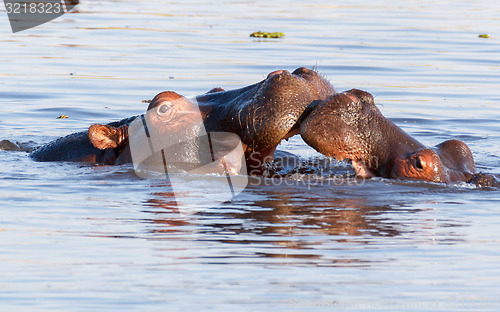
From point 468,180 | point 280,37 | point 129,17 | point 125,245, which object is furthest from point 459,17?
point 125,245

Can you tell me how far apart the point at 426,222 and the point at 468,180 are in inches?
41.8

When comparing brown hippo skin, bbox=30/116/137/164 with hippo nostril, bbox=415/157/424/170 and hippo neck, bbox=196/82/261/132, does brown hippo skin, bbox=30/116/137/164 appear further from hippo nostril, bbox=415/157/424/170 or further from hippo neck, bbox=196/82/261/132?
hippo nostril, bbox=415/157/424/170

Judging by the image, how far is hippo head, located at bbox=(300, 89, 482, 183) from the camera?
20.2 ft

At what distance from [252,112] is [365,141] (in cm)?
83

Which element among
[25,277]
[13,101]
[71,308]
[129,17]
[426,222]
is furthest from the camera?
[129,17]

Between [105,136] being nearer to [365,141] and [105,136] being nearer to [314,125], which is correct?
[314,125]

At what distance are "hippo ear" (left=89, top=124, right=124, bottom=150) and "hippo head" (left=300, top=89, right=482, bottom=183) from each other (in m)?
1.78

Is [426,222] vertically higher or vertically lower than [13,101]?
higher

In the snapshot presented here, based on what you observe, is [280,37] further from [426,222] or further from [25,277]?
[25,277]

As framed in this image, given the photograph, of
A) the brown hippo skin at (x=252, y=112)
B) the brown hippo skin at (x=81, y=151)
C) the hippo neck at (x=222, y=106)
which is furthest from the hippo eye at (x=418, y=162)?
the brown hippo skin at (x=81, y=151)

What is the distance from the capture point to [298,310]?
4.36 metres

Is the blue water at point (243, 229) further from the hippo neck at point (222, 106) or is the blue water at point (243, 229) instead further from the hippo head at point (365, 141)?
the hippo neck at point (222, 106)

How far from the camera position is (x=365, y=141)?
21.0ft

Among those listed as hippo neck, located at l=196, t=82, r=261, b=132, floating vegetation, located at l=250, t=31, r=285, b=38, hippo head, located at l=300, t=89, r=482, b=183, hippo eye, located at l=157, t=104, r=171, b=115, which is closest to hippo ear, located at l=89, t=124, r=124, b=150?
hippo eye, located at l=157, t=104, r=171, b=115
